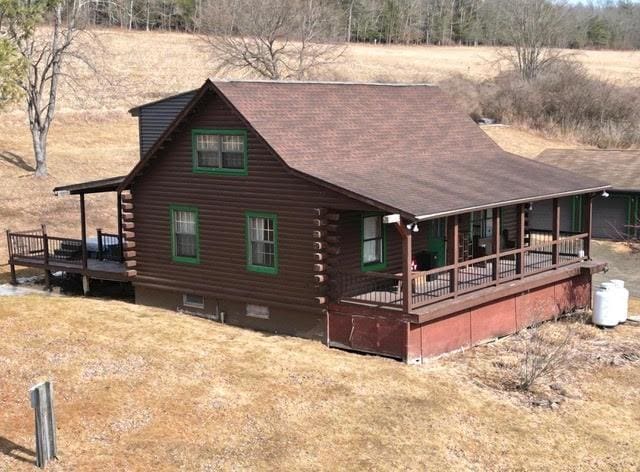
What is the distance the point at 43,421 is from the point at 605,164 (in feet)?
112

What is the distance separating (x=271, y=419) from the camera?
16.4m

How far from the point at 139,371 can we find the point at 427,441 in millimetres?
6469

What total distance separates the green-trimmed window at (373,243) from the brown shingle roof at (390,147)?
109 cm

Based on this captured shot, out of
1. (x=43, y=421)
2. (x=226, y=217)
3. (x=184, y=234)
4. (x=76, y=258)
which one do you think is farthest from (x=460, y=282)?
(x=76, y=258)

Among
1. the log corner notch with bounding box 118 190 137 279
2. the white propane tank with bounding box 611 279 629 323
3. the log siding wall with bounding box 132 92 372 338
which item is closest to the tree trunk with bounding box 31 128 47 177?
the log corner notch with bounding box 118 190 137 279

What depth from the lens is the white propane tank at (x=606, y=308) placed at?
2386 cm

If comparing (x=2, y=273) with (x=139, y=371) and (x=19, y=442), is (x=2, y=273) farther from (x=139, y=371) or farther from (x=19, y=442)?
(x=19, y=442)

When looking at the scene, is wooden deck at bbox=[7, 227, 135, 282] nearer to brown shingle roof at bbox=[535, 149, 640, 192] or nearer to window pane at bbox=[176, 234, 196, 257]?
window pane at bbox=[176, 234, 196, 257]

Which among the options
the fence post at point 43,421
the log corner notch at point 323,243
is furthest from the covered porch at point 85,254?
the fence post at point 43,421

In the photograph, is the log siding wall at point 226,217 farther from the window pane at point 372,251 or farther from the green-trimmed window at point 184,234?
the window pane at point 372,251

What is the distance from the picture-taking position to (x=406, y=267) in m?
19.5

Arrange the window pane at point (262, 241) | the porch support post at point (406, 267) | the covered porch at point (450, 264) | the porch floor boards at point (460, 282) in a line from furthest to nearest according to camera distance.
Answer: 1. the window pane at point (262, 241)
2. the porch floor boards at point (460, 282)
3. the covered porch at point (450, 264)
4. the porch support post at point (406, 267)

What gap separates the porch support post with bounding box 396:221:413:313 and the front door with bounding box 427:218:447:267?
15.7ft

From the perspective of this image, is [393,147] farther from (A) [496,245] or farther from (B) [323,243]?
(B) [323,243]
